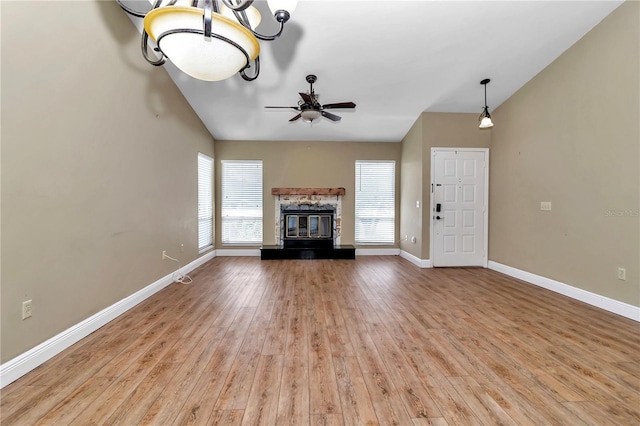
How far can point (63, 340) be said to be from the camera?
2.11 m

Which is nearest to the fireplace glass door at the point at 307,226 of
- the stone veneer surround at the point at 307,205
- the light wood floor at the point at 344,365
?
the stone veneer surround at the point at 307,205

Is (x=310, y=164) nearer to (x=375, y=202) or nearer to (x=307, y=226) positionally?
(x=307, y=226)

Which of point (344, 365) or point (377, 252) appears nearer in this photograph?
point (344, 365)

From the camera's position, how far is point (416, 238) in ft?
16.8

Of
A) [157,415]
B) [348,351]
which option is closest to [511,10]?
[348,351]

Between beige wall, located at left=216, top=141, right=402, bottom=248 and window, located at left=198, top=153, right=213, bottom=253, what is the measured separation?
0.28m

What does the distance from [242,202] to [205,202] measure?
0.84 m

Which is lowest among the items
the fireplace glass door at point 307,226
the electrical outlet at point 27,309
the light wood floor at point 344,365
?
the light wood floor at point 344,365

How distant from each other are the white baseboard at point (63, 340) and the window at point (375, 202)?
165 inches

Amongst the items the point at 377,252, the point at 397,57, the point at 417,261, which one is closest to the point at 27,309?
the point at 397,57

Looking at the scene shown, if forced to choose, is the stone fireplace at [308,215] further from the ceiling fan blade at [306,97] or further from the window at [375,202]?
the ceiling fan blade at [306,97]

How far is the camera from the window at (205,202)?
5.08 metres

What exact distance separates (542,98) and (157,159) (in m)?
5.49

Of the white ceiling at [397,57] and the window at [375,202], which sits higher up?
the white ceiling at [397,57]
